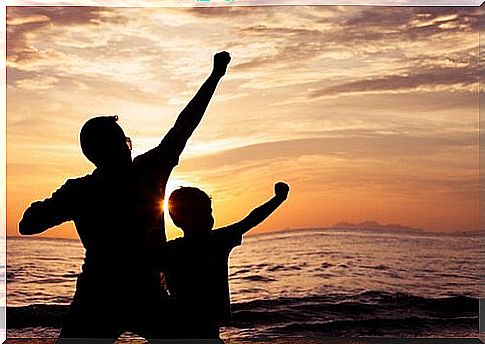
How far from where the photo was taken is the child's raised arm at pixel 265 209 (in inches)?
96.7

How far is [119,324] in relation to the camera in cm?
259

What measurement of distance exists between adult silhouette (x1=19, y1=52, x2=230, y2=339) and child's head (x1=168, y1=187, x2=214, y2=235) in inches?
2.0

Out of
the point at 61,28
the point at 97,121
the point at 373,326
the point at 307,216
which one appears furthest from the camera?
the point at 373,326

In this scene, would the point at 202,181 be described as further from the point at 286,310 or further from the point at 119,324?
the point at 119,324

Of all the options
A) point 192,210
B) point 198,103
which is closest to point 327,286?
point 192,210

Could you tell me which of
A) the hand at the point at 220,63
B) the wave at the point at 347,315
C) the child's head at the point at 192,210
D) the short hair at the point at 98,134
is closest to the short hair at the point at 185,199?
the child's head at the point at 192,210

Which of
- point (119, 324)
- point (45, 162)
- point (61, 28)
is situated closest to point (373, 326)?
point (45, 162)

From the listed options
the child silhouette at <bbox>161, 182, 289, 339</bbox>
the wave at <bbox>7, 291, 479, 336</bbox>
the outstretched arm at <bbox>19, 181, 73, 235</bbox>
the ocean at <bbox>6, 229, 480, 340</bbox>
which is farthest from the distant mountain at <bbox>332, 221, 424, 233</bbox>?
the outstretched arm at <bbox>19, 181, 73, 235</bbox>

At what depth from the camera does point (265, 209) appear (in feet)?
8.11

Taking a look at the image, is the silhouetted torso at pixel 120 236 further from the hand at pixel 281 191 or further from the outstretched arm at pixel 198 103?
the hand at pixel 281 191

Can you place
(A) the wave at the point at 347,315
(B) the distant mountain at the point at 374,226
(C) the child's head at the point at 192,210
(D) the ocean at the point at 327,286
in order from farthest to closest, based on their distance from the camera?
(A) the wave at the point at 347,315 < (D) the ocean at the point at 327,286 < (B) the distant mountain at the point at 374,226 < (C) the child's head at the point at 192,210

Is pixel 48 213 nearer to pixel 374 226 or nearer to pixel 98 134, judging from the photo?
pixel 98 134

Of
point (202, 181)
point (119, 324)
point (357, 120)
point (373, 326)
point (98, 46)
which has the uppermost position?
point (98, 46)

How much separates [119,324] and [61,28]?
316 centimetres
